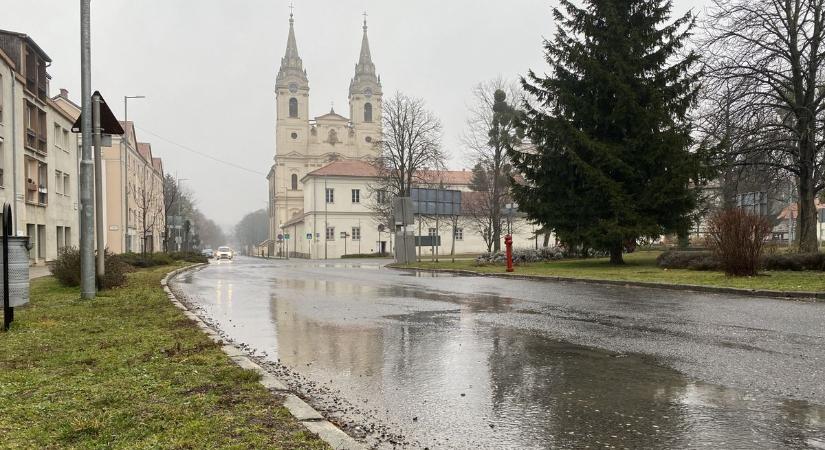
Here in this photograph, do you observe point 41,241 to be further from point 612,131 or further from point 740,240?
point 740,240

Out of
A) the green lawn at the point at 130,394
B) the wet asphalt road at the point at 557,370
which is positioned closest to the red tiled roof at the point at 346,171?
the wet asphalt road at the point at 557,370

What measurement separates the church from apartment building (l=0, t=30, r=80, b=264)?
37469 millimetres

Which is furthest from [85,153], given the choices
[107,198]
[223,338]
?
[107,198]

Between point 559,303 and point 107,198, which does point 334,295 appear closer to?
point 559,303

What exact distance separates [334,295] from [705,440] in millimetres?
11709

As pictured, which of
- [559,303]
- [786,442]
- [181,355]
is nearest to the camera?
[786,442]

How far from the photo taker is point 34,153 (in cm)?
3509

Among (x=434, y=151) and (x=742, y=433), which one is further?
(x=434, y=151)

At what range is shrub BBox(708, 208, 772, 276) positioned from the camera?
53.6 feet

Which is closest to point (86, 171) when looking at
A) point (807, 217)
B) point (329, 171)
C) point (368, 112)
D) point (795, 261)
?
point (795, 261)

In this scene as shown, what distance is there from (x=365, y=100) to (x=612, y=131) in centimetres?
8602

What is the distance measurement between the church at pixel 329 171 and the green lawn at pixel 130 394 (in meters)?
69.1

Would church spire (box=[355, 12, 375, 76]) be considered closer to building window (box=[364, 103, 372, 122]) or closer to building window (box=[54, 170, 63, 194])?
building window (box=[364, 103, 372, 122])

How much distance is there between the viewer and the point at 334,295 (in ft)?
49.3
